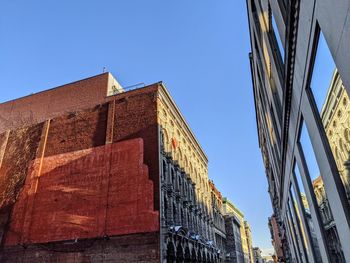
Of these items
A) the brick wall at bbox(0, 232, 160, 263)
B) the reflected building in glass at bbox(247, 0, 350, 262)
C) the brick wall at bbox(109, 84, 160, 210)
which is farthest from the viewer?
the brick wall at bbox(109, 84, 160, 210)

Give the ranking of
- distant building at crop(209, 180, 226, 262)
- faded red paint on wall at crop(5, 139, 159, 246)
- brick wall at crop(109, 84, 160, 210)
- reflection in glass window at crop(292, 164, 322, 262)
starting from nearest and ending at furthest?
reflection in glass window at crop(292, 164, 322, 262) < faded red paint on wall at crop(5, 139, 159, 246) < brick wall at crop(109, 84, 160, 210) < distant building at crop(209, 180, 226, 262)

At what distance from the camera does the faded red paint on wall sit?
21969mm

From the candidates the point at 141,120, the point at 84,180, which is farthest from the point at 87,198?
the point at 141,120

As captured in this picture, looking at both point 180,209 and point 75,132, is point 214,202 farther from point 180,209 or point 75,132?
point 75,132

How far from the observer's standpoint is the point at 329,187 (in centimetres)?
689

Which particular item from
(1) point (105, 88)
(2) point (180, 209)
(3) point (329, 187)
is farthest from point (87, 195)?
(3) point (329, 187)

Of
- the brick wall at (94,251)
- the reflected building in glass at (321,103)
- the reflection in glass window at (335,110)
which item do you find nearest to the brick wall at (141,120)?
the brick wall at (94,251)

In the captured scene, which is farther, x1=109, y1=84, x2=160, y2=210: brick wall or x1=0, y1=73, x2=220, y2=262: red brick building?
x1=109, y1=84, x2=160, y2=210: brick wall

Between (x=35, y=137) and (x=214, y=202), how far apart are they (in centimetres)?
2887

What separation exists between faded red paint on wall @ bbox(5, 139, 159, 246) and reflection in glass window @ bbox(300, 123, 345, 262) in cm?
1376

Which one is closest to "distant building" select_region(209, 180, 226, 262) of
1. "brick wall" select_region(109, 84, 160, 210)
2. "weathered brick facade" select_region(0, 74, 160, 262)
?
"brick wall" select_region(109, 84, 160, 210)

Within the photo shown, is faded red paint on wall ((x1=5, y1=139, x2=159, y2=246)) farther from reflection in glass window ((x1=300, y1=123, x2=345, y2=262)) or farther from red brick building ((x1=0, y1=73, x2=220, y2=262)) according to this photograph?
reflection in glass window ((x1=300, y1=123, x2=345, y2=262))

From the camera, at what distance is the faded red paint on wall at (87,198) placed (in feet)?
72.1

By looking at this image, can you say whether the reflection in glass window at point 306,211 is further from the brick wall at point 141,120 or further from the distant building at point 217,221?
the distant building at point 217,221
